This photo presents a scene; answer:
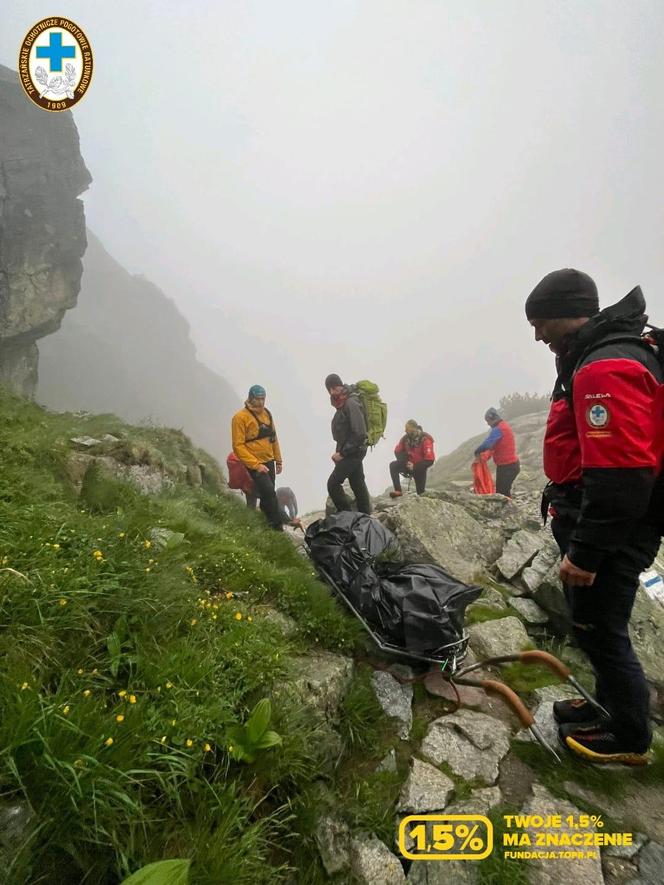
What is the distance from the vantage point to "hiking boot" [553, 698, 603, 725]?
306 cm

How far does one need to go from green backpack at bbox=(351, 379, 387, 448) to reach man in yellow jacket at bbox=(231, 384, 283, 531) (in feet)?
7.40

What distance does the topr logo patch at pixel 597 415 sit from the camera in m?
2.40

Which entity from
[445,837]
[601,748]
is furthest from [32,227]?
[601,748]

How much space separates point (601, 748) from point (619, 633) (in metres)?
0.94

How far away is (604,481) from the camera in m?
2.38

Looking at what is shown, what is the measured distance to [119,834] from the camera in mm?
1634

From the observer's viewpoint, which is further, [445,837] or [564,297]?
[564,297]

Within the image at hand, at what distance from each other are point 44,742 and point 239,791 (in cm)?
110

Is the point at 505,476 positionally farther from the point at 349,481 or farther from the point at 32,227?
the point at 32,227

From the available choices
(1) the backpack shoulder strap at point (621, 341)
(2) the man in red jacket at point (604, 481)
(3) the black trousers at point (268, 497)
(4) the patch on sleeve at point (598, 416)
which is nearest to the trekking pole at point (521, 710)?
(2) the man in red jacket at point (604, 481)

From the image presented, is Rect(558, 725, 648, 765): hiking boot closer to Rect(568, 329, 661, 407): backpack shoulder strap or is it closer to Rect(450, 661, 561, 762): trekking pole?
Rect(450, 661, 561, 762): trekking pole

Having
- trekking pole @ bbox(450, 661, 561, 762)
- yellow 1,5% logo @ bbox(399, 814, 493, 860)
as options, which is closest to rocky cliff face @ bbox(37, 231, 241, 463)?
trekking pole @ bbox(450, 661, 561, 762)

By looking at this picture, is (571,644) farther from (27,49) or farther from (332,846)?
(27,49)

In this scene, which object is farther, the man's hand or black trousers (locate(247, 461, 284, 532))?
black trousers (locate(247, 461, 284, 532))
